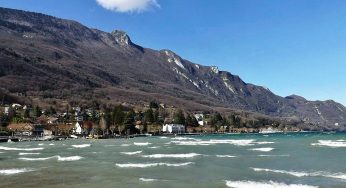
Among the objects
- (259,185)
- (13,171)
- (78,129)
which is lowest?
(259,185)

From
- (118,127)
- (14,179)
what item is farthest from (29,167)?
(118,127)

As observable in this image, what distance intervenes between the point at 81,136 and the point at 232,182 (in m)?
131

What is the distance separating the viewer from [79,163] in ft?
182

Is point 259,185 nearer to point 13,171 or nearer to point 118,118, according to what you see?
point 13,171

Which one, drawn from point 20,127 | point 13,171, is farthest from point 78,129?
point 13,171

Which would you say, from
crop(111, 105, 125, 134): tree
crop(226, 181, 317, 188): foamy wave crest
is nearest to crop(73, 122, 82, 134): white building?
crop(111, 105, 125, 134): tree

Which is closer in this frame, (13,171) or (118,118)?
(13,171)

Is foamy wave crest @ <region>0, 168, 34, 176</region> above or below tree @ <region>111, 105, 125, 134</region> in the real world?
below

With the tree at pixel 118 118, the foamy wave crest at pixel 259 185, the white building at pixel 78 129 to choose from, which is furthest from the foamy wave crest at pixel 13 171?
the tree at pixel 118 118

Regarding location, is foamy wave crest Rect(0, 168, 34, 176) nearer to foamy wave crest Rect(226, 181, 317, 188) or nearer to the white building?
foamy wave crest Rect(226, 181, 317, 188)

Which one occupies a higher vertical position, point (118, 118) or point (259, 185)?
point (118, 118)

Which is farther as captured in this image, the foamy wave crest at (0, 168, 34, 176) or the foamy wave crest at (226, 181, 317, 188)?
the foamy wave crest at (0, 168, 34, 176)

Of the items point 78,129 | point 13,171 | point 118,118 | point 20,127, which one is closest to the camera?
point 13,171

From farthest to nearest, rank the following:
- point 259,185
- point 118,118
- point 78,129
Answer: point 118,118, point 78,129, point 259,185
